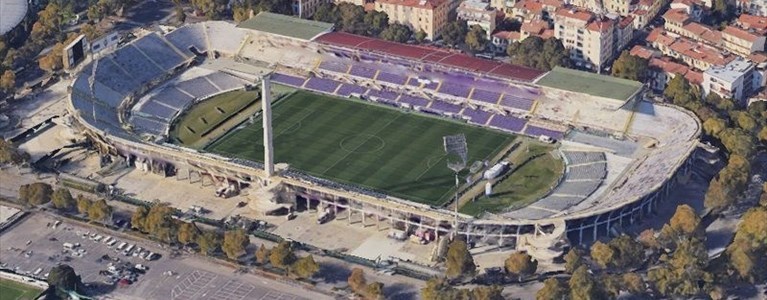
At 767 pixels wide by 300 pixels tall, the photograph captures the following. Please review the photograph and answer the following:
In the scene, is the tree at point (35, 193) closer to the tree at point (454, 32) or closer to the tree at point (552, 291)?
the tree at point (552, 291)

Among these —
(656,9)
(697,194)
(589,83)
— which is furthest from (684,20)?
(697,194)

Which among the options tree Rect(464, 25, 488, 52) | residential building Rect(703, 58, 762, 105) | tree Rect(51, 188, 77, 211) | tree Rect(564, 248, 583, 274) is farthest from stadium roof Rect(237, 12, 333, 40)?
tree Rect(564, 248, 583, 274)

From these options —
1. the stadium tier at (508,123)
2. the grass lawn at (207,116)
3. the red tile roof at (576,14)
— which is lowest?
the grass lawn at (207,116)

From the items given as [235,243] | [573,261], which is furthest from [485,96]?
[235,243]

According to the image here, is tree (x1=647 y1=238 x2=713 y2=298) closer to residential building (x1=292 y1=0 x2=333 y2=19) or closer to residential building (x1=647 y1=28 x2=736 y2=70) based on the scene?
residential building (x1=647 y1=28 x2=736 y2=70)

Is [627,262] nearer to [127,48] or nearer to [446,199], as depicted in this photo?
[446,199]

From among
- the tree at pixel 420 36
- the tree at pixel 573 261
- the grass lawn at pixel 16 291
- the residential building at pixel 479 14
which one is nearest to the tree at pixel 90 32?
the tree at pixel 420 36

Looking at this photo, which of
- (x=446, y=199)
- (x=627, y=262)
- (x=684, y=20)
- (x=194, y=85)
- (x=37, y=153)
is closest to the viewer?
(x=627, y=262)
